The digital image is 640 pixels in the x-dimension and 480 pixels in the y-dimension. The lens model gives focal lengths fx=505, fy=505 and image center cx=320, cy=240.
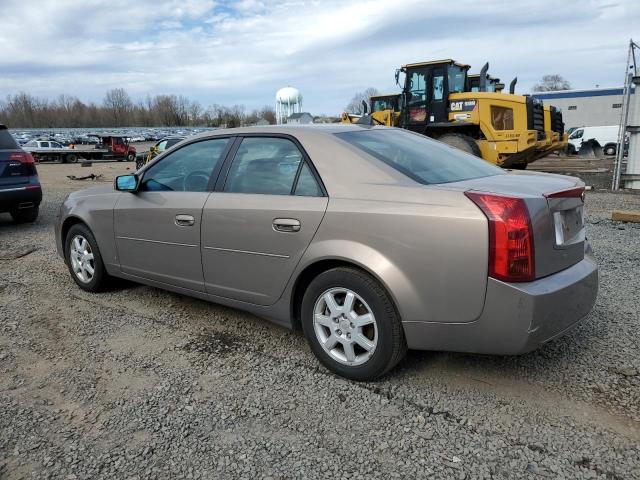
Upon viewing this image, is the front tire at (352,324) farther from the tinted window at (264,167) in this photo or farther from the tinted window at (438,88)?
the tinted window at (438,88)

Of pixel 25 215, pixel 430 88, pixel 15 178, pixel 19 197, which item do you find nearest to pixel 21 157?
pixel 15 178

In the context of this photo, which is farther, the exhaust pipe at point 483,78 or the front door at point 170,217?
the exhaust pipe at point 483,78

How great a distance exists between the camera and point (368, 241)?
2822 mm

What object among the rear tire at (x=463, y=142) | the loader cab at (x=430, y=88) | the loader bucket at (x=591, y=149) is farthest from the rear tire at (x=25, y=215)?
the loader bucket at (x=591, y=149)

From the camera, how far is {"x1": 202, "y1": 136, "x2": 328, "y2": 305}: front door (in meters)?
3.15

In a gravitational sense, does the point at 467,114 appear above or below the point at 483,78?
below

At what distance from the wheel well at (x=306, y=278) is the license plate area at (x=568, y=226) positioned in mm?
963

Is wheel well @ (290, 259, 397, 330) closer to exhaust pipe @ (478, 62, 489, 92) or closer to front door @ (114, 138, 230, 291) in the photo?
front door @ (114, 138, 230, 291)

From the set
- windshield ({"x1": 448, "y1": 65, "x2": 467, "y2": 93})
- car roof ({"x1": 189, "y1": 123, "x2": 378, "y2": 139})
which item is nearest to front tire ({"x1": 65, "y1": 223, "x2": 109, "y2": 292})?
car roof ({"x1": 189, "y1": 123, "x2": 378, "y2": 139})

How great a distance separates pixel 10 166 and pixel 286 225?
656 centimetres

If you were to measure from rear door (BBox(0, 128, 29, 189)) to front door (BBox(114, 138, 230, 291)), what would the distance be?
14.9ft

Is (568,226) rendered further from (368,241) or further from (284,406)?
(284,406)

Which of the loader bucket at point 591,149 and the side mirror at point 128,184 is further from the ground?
the side mirror at point 128,184

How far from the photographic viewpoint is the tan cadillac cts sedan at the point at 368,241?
8.38 feet
